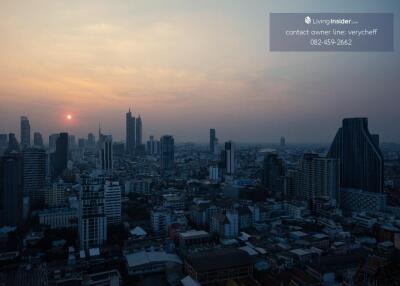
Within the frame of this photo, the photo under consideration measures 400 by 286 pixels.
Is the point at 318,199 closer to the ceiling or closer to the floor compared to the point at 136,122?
closer to the floor

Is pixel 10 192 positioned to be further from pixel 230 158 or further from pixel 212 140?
pixel 212 140

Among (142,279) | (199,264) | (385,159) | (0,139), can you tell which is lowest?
(142,279)

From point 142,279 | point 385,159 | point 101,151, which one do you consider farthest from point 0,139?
point 385,159

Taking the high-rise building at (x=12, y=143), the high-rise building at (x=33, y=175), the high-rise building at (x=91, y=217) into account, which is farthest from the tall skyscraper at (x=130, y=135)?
the high-rise building at (x=91, y=217)

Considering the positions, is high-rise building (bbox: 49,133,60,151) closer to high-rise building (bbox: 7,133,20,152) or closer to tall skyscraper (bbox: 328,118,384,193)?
high-rise building (bbox: 7,133,20,152)

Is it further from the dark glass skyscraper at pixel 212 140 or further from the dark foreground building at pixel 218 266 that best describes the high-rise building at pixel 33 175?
the dark glass skyscraper at pixel 212 140

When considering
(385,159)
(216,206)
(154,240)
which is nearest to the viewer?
(154,240)

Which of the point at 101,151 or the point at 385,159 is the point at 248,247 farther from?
the point at 101,151
